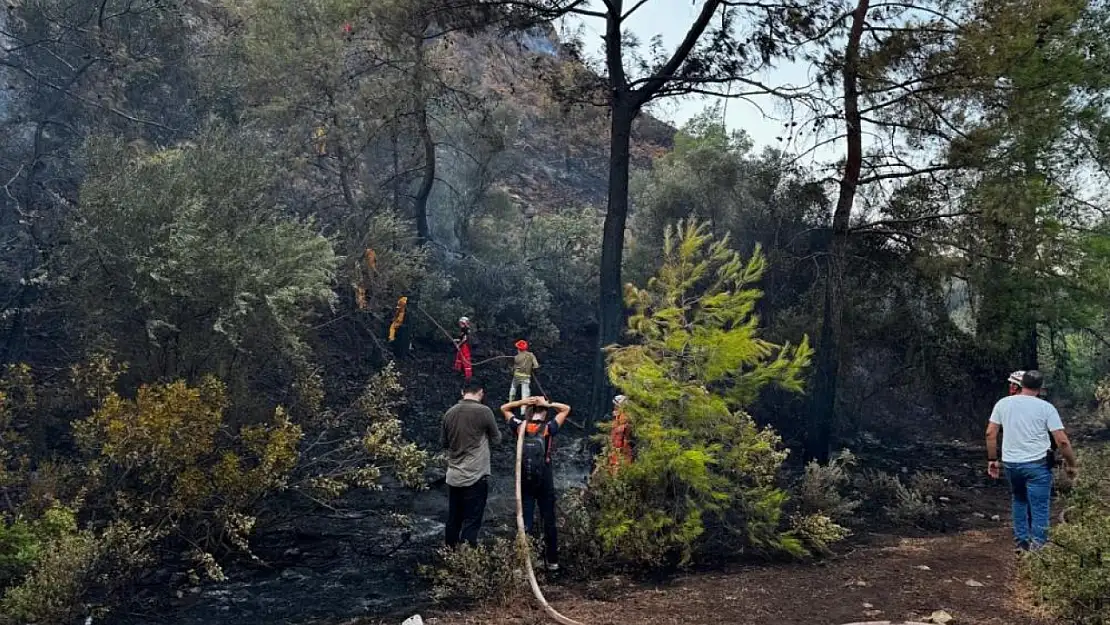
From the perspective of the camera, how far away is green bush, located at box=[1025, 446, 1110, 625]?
496 centimetres

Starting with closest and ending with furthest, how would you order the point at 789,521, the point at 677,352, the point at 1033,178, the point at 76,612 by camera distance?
the point at 76,612 < the point at 677,352 < the point at 789,521 < the point at 1033,178

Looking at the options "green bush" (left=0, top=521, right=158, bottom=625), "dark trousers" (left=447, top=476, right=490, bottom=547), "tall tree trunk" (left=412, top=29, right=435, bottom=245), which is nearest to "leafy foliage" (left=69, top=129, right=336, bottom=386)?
"green bush" (left=0, top=521, right=158, bottom=625)

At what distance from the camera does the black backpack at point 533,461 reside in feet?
23.6

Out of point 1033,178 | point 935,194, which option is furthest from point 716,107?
point 1033,178

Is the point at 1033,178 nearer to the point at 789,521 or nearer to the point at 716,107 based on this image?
the point at 789,521

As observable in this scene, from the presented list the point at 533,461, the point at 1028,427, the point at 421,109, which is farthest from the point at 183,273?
the point at 1028,427

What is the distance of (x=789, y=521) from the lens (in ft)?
29.5

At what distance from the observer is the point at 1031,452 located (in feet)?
21.5

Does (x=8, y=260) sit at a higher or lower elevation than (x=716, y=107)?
lower

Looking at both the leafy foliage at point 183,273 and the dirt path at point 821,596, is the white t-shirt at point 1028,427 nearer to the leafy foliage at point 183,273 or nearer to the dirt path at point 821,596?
the dirt path at point 821,596

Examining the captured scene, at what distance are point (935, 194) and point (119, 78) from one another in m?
17.3

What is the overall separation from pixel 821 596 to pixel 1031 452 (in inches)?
88.3

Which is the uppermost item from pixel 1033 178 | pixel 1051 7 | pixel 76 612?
pixel 1051 7

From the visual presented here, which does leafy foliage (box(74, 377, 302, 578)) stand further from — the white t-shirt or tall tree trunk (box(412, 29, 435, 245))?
tall tree trunk (box(412, 29, 435, 245))
